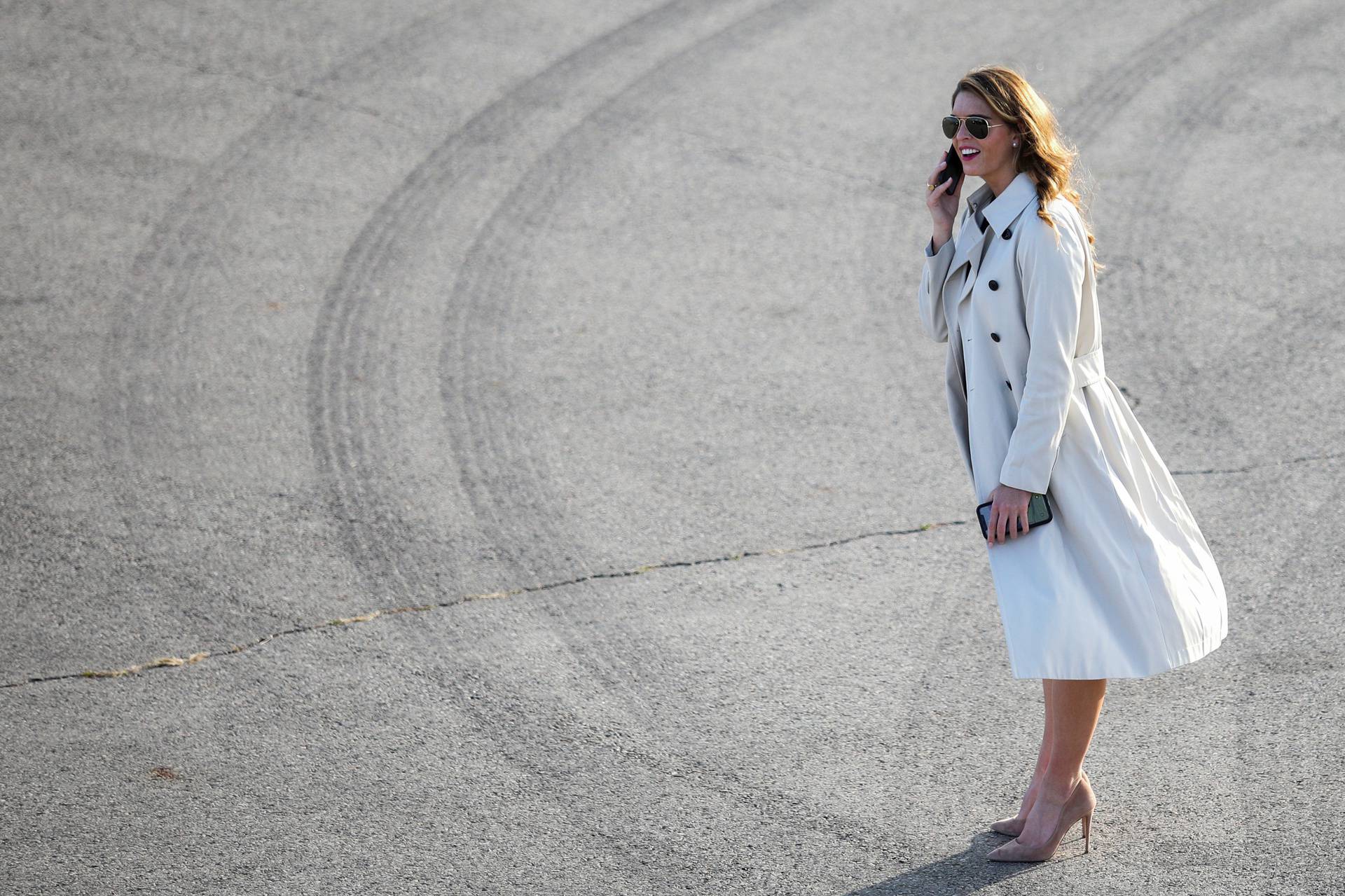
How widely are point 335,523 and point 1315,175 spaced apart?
6.40m

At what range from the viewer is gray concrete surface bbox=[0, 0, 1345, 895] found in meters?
4.35

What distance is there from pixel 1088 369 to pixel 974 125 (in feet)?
2.47

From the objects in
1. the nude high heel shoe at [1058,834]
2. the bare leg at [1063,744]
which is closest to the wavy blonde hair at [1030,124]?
the bare leg at [1063,744]

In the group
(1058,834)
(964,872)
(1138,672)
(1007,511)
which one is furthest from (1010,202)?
(964,872)

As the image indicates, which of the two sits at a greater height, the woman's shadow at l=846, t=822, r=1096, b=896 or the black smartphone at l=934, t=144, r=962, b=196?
the black smartphone at l=934, t=144, r=962, b=196

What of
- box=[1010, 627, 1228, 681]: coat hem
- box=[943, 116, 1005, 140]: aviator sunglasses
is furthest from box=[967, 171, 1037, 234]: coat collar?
box=[1010, 627, 1228, 681]: coat hem

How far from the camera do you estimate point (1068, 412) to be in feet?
12.4

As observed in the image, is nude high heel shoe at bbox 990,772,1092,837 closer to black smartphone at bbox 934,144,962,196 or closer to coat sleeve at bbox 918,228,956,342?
coat sleeve at bbox 918,228,956,342

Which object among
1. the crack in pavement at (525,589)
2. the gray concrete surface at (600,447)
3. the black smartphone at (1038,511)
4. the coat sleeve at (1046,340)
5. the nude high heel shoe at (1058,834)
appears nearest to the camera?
the coat sleeve at (1046,340)

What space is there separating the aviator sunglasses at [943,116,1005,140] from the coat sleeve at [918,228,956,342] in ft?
1.09

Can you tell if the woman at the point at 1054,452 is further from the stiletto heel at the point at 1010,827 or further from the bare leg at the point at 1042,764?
the stiletto heel at the point at 1010,827

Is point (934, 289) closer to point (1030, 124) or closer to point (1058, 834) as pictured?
point (1030, 124)

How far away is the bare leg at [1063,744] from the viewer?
3914 millimetres

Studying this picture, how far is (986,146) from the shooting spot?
375cm
